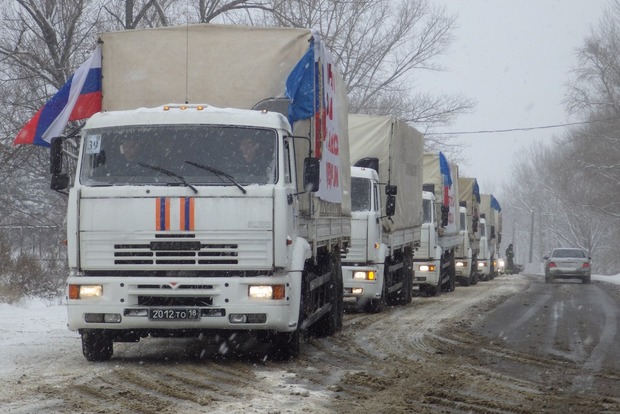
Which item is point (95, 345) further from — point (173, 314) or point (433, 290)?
point (433, 290)

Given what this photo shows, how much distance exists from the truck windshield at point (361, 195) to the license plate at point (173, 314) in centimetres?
832

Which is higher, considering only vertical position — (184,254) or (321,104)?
(321,104)

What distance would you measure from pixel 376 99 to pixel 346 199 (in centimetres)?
3107

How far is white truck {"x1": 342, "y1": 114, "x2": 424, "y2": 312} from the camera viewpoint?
708 inches

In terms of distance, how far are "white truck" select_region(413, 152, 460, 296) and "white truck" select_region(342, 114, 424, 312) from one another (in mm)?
2004

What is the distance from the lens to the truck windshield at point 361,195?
1809 cm

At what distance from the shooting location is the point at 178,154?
10.4m

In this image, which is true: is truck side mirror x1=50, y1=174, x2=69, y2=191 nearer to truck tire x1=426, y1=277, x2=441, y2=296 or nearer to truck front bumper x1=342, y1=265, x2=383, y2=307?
truck front bumper x1=342, y1=265, x2=383, y2=307

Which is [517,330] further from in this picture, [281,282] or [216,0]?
[216,0]

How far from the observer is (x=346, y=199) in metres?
14.7

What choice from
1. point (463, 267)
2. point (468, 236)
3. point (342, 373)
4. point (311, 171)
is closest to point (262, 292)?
point (342, 373)

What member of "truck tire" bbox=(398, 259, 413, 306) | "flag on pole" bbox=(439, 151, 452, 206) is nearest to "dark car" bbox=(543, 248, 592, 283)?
"flag on pole" bbox=(439, 151, 452, 206)

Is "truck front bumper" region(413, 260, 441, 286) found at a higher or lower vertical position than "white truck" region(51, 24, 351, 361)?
lower

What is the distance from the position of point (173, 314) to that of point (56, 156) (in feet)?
6.85
